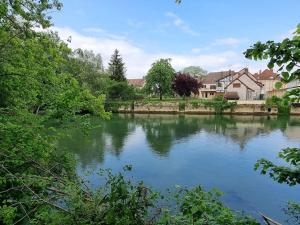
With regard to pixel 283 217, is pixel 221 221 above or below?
above

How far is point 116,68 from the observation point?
51375 mm

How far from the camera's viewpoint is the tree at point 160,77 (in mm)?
45156

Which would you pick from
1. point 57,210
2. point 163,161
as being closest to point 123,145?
point 163,161

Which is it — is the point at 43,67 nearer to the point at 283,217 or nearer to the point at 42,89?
the point at 42,89

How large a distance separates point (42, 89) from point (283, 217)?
7.01m

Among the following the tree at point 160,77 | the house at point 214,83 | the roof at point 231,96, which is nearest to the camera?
the tree at point 160,77

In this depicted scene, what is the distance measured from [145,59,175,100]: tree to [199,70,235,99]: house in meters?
12.1

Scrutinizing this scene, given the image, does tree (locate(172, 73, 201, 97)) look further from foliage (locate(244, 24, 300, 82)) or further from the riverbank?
foliage (locate(244, 24, 300, 82))

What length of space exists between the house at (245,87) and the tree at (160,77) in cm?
1055

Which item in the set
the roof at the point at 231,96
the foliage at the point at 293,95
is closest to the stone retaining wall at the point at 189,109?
the roof at the point at 231,96

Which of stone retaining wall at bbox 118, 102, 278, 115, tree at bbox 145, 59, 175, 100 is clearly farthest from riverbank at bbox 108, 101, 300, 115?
tree at bbox 145, 59, 175, 100

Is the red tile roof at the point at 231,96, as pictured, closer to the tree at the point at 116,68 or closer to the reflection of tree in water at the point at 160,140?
the tree at the point at 116,68

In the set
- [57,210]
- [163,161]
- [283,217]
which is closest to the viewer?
[57,210]

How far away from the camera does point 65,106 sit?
4.84 meters
